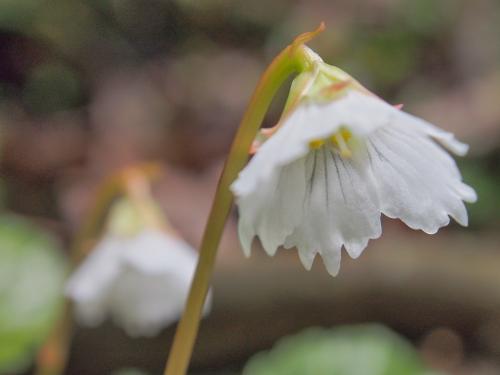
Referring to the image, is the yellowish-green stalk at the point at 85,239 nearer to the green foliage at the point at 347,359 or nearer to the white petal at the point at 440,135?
the green foliage at the point at 347,359

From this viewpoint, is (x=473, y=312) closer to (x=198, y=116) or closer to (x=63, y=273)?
(x=63, y=273)

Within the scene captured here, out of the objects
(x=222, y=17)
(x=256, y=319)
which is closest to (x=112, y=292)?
(x=256, y=319)

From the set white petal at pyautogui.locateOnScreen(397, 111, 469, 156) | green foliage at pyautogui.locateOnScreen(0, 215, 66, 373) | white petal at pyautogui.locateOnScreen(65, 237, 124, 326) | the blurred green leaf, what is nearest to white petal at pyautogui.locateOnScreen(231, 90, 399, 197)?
white petal at pyautogui.locateOnScreen(397, 111, 469, 156)

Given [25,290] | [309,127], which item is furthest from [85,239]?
[309,127]

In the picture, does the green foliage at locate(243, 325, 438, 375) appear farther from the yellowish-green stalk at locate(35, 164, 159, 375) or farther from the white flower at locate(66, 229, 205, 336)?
the yellowish-green stalk at locate(35, 164, 159, 375)

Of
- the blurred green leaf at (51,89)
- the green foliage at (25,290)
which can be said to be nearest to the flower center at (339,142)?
the green foliage at (25,290)

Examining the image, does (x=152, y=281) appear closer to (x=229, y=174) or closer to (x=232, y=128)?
Answer: (x=229, y=174)
